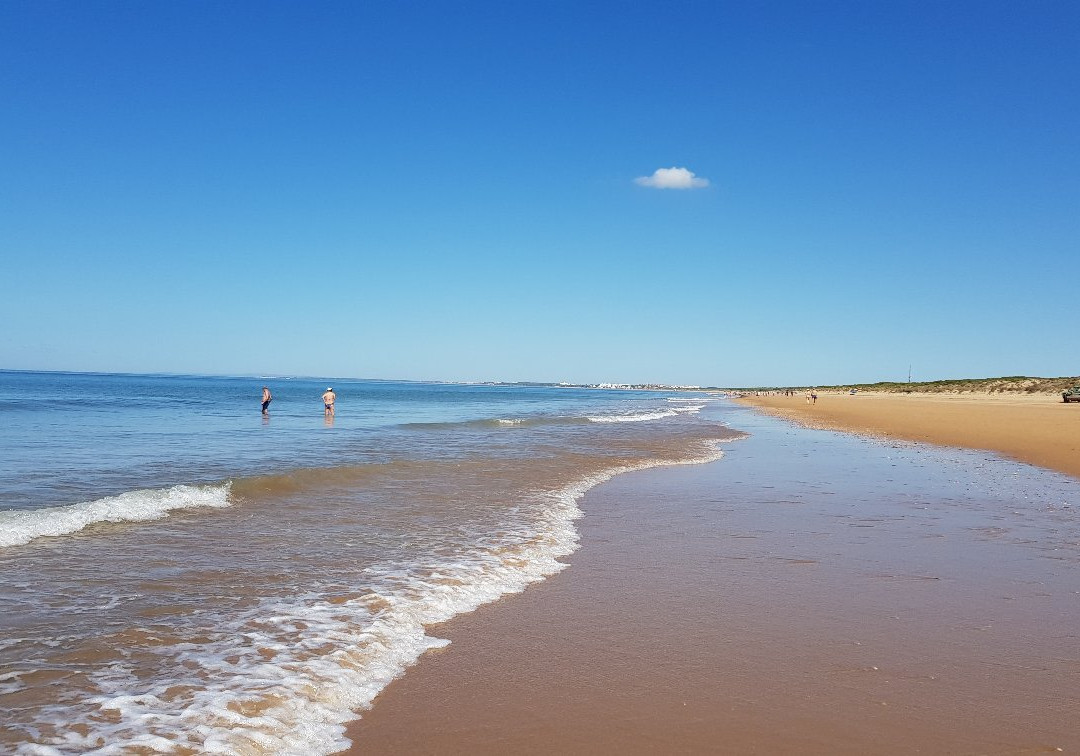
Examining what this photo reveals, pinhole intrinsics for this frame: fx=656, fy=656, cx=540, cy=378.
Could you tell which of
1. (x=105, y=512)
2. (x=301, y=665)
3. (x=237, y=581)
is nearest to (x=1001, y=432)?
(x=237, y=581)

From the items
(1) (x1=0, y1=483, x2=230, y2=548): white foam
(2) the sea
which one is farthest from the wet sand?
(1) (x1=0, y1=483, x2=230, y2=548): white foam

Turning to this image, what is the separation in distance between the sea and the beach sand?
0.45 meters

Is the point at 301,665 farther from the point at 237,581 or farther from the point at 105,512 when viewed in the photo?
the point at 105,512

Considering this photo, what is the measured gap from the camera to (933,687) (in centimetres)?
392

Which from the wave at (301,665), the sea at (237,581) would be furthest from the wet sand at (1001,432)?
the wave at (301,665)

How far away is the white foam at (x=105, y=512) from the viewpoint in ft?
24.7

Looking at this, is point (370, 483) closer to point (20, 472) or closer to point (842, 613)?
point (20, 472)

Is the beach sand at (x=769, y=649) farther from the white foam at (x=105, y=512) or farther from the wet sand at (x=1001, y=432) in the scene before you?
the wet sand at (x=1001, y=432)

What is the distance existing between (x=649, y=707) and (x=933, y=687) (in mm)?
1750

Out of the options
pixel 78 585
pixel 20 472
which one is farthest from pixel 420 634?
pixel 20 472

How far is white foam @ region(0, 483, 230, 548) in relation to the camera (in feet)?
24.7

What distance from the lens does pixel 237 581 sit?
6.04 metres

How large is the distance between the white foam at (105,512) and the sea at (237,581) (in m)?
0.04

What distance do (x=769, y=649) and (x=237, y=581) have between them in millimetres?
4624
